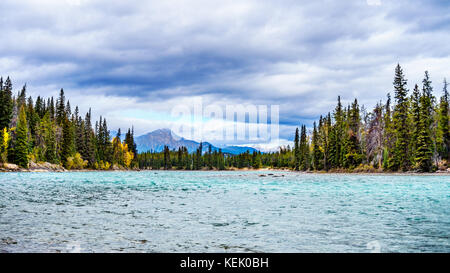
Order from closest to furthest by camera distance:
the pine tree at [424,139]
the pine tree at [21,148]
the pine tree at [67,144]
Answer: the pine tree at [424,139] → the pine tree at [21,148] → the pine tree at [67,144]

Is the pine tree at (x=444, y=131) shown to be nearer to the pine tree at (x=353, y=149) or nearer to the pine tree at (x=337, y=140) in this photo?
the pine tree at (x=353, y=149)

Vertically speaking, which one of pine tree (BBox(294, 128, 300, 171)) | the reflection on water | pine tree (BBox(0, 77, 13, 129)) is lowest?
the reflection on water

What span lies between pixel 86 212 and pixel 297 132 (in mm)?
154346

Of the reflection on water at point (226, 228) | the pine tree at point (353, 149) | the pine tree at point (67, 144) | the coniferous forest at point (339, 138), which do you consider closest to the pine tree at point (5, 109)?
the coniferous forest at point (339, 138)

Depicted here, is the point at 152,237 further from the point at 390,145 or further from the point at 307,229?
the point at 390,145

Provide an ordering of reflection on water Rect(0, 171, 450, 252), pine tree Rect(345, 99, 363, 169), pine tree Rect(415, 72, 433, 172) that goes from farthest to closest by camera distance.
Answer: pine tree Rect(345, 99, 363, 169), pine tree Rect(415, 72, 433, 172), reflection on water Rect(0, 171, 450, 252)

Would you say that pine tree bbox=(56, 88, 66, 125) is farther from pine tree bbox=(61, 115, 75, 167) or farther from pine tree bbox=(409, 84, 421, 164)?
pine tree bbox=(409, 84, 421, 164)

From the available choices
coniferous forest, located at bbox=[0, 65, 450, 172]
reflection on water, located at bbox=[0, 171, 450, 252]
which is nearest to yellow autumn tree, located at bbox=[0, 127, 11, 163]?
coniferous forest, located at bbox=[0, 65, 450, 172]

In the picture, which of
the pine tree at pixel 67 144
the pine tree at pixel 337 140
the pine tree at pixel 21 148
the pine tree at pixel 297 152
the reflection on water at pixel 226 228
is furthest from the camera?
the pine tree at pixel 297 152

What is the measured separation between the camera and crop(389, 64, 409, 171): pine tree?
8094cm

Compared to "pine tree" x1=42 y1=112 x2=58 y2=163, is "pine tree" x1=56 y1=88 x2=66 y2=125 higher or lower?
"pine tree" x1=56 y1=88 x2=66 y2=125

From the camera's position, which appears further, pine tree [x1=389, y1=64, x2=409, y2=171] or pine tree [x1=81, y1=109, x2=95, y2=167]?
pine tree [x1=81, y1=109, x2=95, y2=167]

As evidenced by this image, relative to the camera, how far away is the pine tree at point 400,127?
266 ft

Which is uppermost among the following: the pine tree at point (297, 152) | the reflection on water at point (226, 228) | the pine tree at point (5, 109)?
the pine tree at point (5, 109)
